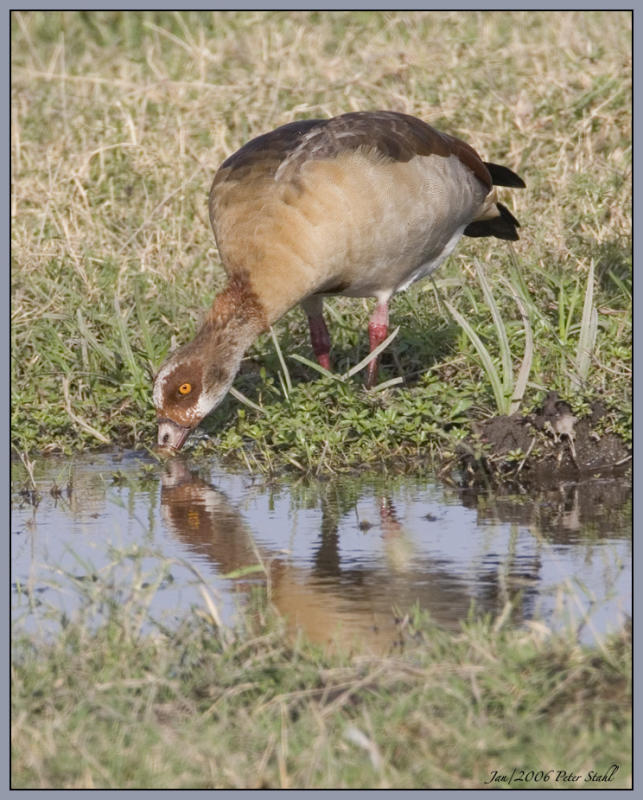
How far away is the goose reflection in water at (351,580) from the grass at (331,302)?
0.90m

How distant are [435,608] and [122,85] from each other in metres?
6.56

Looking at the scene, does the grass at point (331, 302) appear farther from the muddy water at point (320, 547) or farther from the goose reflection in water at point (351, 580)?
the goose reflection in water at point (351, 580)

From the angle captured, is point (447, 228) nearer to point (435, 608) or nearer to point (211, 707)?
point (435, 608)

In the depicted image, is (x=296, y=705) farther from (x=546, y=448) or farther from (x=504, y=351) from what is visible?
(x=504, y=351)

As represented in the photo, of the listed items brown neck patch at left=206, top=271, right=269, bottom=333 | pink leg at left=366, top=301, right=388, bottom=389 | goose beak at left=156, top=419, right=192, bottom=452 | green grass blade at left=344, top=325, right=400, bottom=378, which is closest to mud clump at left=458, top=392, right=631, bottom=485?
green grass blade at left=344, top=325, right=400, bottom=378

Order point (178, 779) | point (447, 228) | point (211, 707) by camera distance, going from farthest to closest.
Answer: point (447, 228) → point (211, 707) → point (178, 779)

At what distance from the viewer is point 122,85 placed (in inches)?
415

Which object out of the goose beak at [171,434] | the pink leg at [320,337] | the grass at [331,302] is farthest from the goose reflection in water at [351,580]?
the pink leg at [320,337]

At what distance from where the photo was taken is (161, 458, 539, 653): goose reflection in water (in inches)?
187

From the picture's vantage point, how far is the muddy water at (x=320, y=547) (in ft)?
15.7

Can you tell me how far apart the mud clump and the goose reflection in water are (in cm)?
50

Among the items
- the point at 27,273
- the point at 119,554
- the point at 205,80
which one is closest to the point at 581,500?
the point at 119,554

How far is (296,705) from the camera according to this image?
4.07 m

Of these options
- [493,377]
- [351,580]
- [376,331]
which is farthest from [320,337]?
[351,580]
